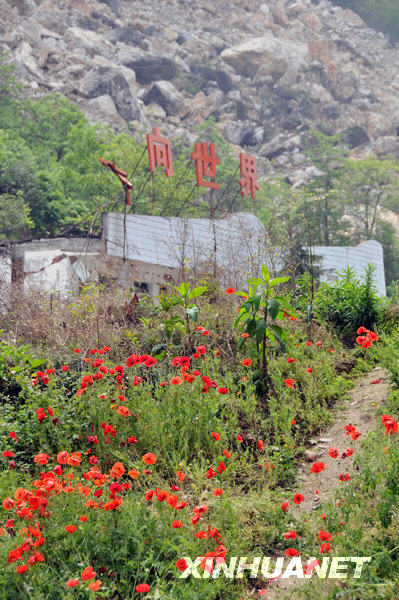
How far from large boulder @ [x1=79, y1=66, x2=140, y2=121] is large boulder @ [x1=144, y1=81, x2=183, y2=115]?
21.7 ft

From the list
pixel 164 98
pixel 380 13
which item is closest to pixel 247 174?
pixel 164 98

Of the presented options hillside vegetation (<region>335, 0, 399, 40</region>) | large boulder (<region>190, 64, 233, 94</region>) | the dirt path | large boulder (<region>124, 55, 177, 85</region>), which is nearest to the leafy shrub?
the dirt path

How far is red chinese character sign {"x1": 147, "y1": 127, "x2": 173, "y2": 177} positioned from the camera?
17.1 m

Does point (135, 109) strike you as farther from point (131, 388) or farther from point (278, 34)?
point (131, 388)

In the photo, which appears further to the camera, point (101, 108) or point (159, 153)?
point (101, 108)

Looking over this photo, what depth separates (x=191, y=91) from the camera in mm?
61250

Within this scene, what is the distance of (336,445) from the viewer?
158 inches

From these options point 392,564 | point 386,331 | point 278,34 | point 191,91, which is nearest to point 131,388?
point 392,564

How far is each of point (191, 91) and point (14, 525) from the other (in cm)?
6352

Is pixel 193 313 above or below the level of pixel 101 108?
below

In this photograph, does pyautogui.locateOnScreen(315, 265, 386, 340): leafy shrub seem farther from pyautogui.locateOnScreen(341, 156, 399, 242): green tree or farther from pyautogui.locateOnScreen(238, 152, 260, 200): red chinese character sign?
pyautogui.locateOnScreen(341, 156, 399, 242): green tree

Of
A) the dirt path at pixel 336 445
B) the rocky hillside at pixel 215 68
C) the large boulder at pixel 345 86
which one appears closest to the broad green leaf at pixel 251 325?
the dirt path at pixel 336 445

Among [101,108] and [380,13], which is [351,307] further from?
[380,13]

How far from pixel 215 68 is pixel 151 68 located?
28.2ft
